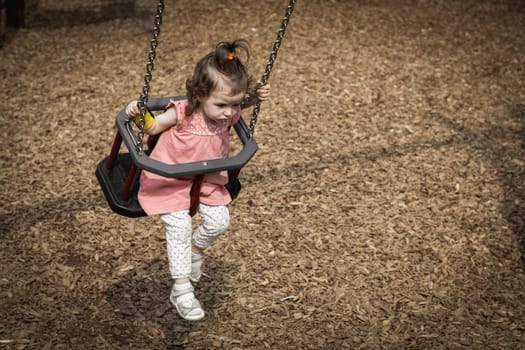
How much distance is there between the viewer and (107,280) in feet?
→ 12.8

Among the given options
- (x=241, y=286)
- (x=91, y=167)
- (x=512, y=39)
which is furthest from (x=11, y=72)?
(x=512, y=39)

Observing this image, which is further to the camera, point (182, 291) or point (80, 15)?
point (80, 15)

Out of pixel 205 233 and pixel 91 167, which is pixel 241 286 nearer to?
pixel 205 233

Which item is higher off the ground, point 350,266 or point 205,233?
point 205,233

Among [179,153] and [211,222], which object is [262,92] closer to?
[179,153]

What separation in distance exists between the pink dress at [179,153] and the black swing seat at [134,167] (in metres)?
0.07

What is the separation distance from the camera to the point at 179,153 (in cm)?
305

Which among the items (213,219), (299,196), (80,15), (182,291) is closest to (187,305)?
(182,291)

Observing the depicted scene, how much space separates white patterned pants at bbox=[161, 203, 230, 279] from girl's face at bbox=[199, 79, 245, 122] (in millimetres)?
457

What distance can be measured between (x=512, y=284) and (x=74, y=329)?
261cm

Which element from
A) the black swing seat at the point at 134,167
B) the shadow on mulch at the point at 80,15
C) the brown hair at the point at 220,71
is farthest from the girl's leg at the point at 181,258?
the shadow on mulch at the point at 80,15

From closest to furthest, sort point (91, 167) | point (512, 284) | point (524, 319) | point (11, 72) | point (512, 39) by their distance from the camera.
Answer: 1. point (524, 319)
2. point (512, 284)
3. point (91, 167)
4. point (11, 72)
5. point (512, 39)

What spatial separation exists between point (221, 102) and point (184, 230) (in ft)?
2.06

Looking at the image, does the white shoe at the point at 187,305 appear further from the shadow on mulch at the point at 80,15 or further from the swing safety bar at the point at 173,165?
the shadow on mulch at the point at 80,15
